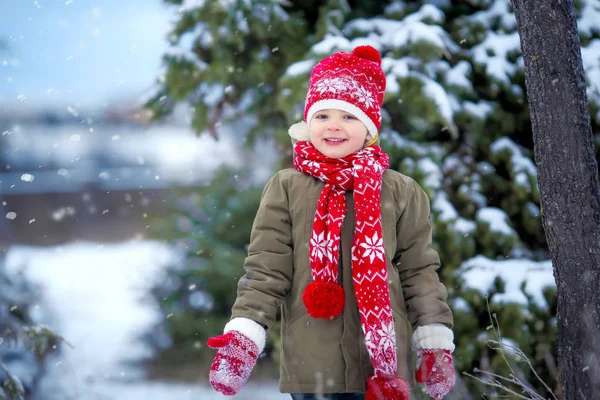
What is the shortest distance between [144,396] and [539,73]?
13.6 feet

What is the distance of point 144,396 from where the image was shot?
5312 mm

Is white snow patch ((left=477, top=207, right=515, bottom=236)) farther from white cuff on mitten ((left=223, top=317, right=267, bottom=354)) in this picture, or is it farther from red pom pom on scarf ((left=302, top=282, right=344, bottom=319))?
white cuff on mitten ((left=223, top=317, right=267, bottom=354))

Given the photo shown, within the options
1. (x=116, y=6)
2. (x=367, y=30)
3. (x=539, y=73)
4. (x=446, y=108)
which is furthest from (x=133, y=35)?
(x=539, y=73)

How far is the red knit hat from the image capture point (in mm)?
2617

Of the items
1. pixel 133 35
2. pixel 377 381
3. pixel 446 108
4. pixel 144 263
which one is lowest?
pixel 377 381

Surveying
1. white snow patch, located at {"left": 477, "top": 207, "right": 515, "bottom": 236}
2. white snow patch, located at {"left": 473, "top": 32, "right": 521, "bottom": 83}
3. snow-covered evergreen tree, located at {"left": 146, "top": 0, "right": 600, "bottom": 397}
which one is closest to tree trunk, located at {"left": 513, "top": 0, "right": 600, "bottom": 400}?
snow-covered evergreen tree, located at {"left": 146, "top": 0, "right": 600, "bottom": 397}

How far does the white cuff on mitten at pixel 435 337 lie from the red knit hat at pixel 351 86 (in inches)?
32.5

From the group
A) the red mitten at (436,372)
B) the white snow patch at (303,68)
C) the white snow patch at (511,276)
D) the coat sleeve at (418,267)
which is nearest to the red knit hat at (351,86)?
the coat sleeve at (418,267)

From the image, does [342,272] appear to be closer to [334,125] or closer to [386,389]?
[386,389]

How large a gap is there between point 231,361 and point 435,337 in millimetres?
792

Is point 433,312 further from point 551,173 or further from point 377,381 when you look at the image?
point 551,173

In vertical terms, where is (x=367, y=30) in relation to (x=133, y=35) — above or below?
below

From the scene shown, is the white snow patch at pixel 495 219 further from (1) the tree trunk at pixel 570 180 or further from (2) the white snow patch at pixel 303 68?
(1) the tree trunk at pixel 570 180

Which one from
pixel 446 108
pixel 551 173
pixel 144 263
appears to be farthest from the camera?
pixel 144 263
